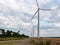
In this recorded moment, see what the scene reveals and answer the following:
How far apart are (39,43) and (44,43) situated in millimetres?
582

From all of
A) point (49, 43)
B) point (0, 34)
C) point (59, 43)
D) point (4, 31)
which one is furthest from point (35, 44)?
point (4, 31)

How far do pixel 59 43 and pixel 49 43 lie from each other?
1.10 m

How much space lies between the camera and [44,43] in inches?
576

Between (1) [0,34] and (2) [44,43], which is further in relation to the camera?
(1) [0,34]

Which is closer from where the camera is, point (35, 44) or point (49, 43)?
point (49, 43)

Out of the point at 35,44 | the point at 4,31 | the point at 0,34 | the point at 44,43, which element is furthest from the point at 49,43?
the point at 4,31

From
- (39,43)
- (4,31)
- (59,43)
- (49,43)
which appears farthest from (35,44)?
(4,31)

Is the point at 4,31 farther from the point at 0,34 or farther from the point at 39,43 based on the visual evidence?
the point at 39,43

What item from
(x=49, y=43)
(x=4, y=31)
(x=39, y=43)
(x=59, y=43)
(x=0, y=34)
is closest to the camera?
(x=59, y=43)

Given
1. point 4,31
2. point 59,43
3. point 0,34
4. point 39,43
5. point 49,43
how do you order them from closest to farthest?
1. point 59,43
2. point 49,43
3. point 39,43
4. point 0,34
5. point 4,31

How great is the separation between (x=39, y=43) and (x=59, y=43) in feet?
7.49

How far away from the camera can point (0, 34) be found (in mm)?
80875

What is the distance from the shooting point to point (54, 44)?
13297 millimetres

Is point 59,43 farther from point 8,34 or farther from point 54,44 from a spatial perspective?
point 8,34
